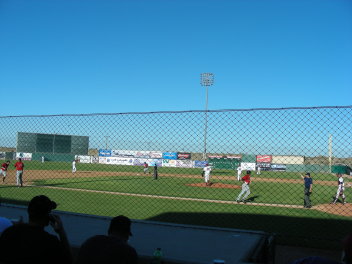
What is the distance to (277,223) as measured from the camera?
10.2 metres

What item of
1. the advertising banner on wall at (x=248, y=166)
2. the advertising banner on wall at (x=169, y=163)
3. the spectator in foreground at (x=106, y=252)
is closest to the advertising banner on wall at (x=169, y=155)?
the advertising banner on wall at (x=169, y=163)

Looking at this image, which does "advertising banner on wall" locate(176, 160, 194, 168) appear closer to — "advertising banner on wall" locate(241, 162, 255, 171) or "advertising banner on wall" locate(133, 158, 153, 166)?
"advertising banner on wall" locate(133, 158, 153, 166)

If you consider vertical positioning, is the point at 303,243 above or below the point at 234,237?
below

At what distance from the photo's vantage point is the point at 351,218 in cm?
1167

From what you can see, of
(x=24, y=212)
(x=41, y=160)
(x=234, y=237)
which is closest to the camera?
(x=234, y=237)

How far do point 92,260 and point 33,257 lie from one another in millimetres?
439

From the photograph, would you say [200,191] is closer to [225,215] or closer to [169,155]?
[225,215]

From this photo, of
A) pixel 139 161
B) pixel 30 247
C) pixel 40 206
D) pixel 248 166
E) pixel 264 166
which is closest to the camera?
pixel 30 247

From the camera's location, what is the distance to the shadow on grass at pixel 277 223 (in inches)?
341

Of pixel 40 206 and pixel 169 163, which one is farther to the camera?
pixel 169 163

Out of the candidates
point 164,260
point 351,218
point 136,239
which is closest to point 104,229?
point 136,239

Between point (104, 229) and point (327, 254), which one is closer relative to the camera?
point (104, 229)

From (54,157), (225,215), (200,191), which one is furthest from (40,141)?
(54,157)

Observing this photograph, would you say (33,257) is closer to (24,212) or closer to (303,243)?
(24,212)
